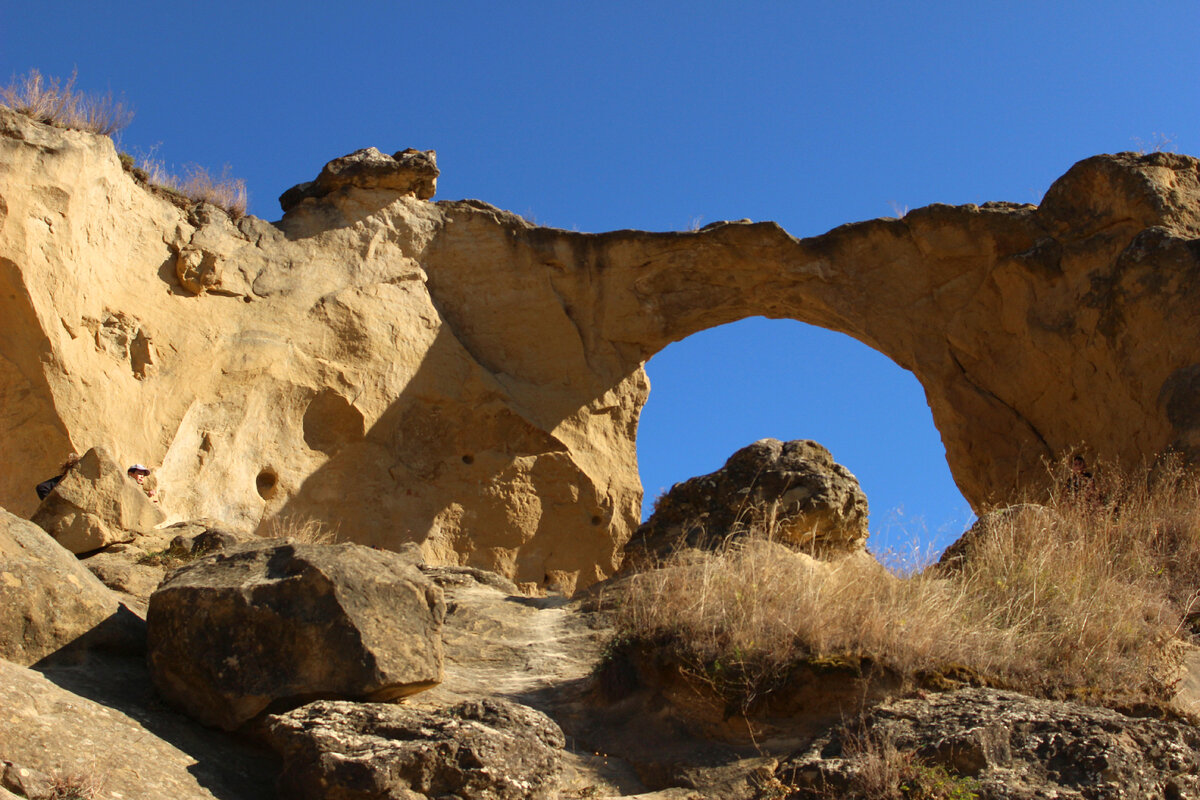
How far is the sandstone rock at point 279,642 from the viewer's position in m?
4.77

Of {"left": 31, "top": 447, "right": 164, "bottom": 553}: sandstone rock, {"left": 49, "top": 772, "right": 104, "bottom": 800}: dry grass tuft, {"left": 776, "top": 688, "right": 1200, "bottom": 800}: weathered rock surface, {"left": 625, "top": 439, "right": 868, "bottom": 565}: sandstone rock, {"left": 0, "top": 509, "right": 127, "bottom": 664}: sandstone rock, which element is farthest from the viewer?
{"left": 625, "top": 439, "right": 868, "bottom": 565}: sandstone rock

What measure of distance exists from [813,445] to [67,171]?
21.7ft

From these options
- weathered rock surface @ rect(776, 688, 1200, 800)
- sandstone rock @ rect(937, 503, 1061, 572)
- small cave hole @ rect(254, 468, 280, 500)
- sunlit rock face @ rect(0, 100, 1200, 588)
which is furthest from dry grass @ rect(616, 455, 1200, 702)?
small cave hole @ rect(254, 468, 280, 500)

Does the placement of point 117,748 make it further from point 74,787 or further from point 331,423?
point 331,423

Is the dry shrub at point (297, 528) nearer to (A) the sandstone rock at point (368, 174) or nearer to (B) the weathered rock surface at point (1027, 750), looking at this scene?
(A) the sandstone rock at point (368, 174)

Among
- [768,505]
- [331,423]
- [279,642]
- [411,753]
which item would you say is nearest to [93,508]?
[279,642]

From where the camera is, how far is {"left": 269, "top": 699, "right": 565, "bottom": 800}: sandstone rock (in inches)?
167

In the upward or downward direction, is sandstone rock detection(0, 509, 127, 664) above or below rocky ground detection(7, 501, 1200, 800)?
above

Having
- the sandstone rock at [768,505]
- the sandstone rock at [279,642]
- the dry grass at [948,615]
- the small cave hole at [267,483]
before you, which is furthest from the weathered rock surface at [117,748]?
the small cave hole at [267,483]

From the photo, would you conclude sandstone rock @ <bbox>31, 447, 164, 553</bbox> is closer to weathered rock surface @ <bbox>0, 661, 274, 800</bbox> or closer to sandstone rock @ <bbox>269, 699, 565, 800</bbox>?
weathered rock surface @ <bbox>0, 661, 274, 800</bbox>

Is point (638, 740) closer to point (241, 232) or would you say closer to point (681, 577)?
point (681, 577)

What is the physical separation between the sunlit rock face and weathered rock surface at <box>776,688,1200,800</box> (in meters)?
6.20

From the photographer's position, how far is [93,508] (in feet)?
24.1

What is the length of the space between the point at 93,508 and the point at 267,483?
3.69 meters
